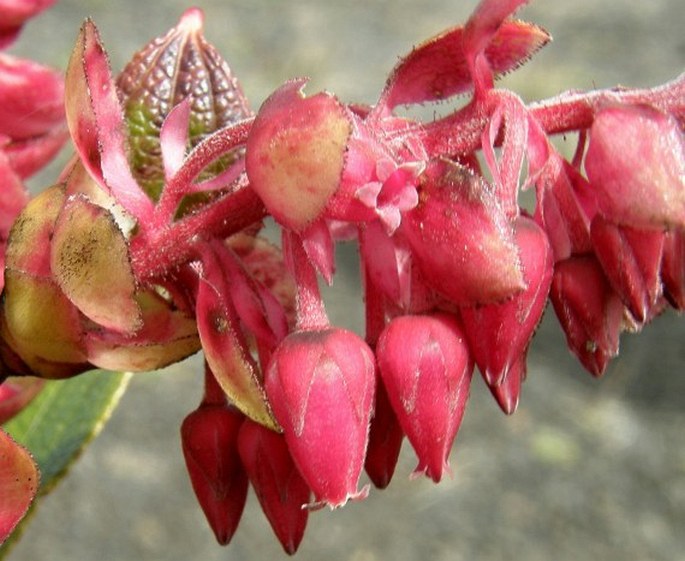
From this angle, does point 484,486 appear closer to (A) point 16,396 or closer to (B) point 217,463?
(A) point 16,396

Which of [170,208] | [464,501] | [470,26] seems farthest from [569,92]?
[464,501]

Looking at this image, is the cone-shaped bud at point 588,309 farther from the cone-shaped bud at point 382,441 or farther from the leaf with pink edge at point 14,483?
the leaf with pink edge at point 14,483

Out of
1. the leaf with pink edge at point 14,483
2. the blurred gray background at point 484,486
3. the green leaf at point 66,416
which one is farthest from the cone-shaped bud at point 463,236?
the blurred gray background at point 484,486

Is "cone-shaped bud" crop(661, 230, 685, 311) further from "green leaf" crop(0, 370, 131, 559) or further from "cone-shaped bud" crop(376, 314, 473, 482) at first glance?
"green leaf" crop(0, 370, 131, 559)

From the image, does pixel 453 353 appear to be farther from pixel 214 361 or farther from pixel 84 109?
pixel 84 109

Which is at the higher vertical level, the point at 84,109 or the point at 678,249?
the point at 84,109

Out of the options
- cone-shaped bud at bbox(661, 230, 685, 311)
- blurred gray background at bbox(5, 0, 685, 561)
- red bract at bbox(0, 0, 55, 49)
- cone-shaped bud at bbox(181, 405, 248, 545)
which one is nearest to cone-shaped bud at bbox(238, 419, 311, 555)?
cone-shaped bud at bbox(181, 405, 248, 545)
